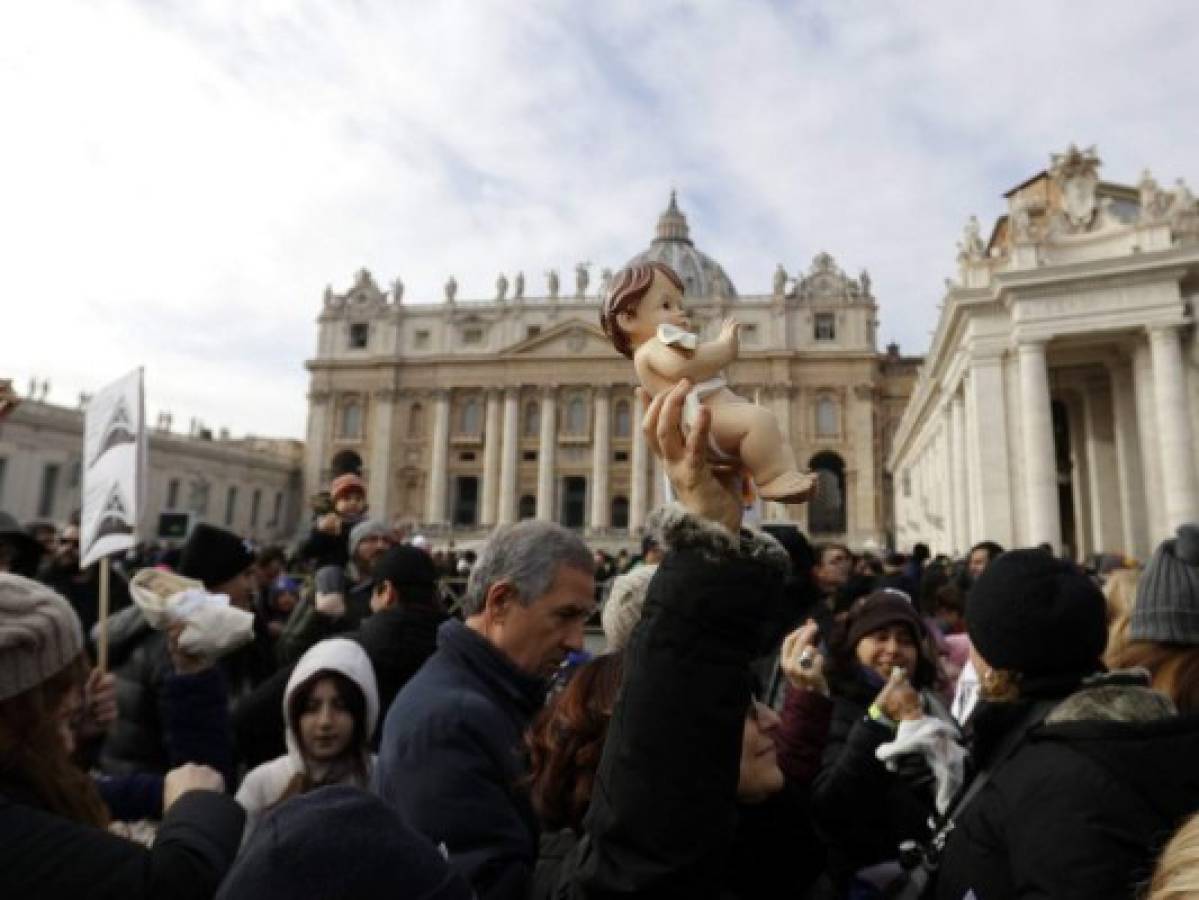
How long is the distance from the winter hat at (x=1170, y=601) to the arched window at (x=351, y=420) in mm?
48723

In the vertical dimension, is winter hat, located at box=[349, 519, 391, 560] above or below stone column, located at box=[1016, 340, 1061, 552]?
below

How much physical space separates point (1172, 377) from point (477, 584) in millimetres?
14846

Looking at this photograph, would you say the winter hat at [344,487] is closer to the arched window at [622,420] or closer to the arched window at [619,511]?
the arched window at [619,511]

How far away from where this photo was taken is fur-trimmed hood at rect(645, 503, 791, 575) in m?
1.01

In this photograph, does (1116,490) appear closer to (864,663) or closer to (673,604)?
(864,663)

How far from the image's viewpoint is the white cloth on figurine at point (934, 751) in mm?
2344

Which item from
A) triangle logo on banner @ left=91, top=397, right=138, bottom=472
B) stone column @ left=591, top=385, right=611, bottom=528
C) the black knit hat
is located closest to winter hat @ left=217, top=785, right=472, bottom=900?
the black knit hat

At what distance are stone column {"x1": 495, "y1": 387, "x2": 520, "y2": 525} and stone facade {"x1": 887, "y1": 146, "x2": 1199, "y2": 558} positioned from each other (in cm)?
3035

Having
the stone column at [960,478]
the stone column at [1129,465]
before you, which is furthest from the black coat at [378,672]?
the stone column at [960,478]

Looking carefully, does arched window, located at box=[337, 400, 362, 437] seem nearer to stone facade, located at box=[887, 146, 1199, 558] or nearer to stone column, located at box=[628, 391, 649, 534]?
stone column, located at box=[628, 391, 649, 534]

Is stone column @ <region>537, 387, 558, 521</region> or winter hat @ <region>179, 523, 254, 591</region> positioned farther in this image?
stone column @ <region>537, 387, 558, 521</region>

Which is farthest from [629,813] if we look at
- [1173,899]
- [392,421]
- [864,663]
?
[392,421]

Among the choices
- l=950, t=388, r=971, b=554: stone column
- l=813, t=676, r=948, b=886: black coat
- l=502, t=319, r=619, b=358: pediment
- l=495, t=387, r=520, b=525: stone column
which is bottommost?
l=813, t=676, r=948, b=886: black coat

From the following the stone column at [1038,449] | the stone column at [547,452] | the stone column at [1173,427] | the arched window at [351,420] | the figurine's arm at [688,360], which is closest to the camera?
the figurine's arm at [688,360]
